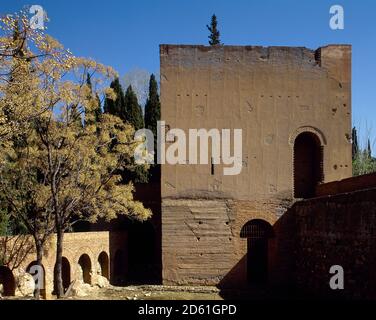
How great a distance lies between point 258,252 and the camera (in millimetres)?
19422

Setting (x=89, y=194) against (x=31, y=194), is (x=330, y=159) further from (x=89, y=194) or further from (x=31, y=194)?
(x=31, y=194)

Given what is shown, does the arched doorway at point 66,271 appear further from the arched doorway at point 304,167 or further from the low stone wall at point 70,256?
the arched doorway at point 304,167

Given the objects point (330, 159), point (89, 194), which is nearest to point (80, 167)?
point (89, 194)

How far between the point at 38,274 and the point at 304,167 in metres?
11.2

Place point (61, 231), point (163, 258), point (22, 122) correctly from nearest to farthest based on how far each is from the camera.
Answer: point (22, 122)
point (61, 231)
point (163, 258)

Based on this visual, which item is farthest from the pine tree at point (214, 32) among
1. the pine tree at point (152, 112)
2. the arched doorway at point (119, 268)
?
the arched doorway at point (119, 268)

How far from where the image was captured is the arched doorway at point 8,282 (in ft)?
48.0

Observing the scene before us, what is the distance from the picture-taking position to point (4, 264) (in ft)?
47.3

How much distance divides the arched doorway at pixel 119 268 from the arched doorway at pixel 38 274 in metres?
5.27

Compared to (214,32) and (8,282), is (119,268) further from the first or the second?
(214,32)

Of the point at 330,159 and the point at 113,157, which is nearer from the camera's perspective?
the point at 113,157

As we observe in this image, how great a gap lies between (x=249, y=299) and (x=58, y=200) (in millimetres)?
7175

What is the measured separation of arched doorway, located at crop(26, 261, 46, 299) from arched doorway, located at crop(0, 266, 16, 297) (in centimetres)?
61

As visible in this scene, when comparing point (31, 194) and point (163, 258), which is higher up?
point (31, 194)
